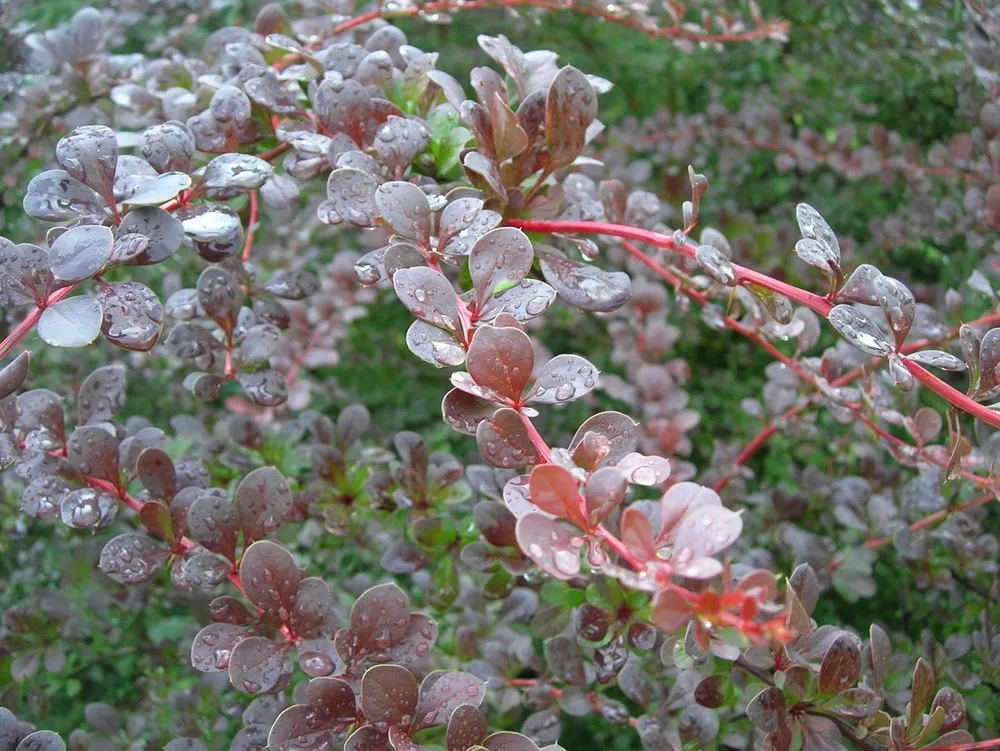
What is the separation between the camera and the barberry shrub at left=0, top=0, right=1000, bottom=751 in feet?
→ 2.32

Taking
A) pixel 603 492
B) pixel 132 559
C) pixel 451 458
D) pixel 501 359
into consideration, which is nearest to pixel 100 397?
pixel 132 559

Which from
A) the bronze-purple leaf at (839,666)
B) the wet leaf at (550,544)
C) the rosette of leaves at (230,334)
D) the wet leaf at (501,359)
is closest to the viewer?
the wet leaf at (550,544)

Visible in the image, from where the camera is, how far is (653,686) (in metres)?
1.07

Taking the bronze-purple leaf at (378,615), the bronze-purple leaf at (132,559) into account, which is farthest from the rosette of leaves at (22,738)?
the bronze-purple leaf at (378,615)

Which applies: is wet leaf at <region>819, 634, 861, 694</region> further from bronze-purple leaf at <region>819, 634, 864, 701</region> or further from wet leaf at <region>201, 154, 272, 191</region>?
wet leaf at <region>201, 154, 272, 191</region>

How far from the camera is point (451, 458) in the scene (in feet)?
4.00

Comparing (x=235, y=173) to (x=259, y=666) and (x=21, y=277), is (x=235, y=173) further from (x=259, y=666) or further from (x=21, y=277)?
(x=259, y=666)

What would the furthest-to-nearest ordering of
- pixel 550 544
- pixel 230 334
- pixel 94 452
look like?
pixel 230 334 → pixel 94 452 → pixel 550 544

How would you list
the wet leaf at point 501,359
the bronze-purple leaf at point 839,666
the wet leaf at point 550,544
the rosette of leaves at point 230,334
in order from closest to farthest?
the wet leaf at point 550,544
the wet leaf at point 501,359
the bronze-purple leaf at point 839,666
the rosette of leaves at point 230,334

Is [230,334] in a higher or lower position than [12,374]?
lower

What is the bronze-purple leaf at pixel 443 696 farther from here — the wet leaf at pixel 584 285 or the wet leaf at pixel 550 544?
the wet leaf at pixel 584 285

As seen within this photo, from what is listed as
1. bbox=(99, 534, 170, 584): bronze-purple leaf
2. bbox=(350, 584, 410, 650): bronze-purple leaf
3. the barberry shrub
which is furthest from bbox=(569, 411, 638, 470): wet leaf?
bbox=(99, 534, 170, 584): bronze-purple leaf

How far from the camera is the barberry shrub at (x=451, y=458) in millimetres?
708

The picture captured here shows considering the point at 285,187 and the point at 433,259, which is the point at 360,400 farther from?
the point at 433,259
